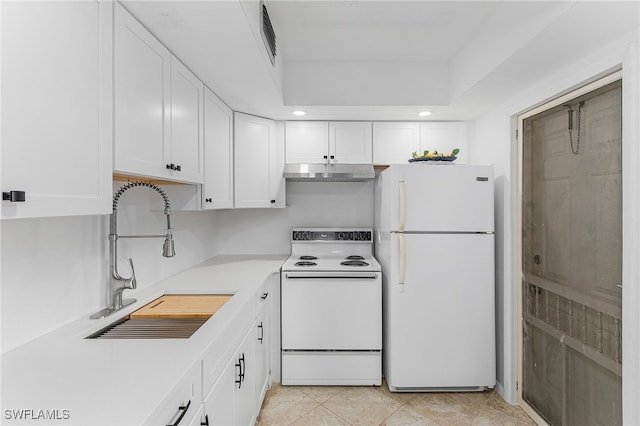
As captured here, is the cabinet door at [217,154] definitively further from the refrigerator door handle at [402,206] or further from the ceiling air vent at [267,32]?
the refrigerator door handle at [402,206]

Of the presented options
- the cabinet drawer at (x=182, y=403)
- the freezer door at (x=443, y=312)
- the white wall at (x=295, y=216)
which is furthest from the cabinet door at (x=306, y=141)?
the cabinet drawer at (x=182, y=403)

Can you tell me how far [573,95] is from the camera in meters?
1.80

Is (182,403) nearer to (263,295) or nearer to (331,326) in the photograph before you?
(263,295)

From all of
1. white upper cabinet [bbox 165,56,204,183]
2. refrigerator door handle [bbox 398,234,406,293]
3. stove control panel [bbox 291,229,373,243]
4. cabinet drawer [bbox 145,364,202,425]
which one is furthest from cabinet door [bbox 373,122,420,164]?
cabinet drawer [bbox 145,364,202,425]

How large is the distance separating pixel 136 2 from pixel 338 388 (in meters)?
2.68

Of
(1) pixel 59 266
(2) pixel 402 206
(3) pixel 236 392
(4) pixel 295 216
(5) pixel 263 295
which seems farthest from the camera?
(4) pixel 295 216

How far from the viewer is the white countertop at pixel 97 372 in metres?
0.82

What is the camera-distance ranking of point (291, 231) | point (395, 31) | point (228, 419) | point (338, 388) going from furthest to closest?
point (291, 231) → point (338, 388) → point (395, 31) → point (228, 419)

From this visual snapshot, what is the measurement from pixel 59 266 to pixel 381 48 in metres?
2.36

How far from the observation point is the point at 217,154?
2359 millimetres

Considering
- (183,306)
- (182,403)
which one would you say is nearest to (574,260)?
(182,403)

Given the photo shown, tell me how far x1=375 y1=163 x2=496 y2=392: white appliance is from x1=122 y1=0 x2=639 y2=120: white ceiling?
2.09 feet
